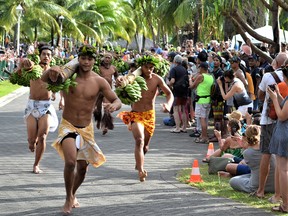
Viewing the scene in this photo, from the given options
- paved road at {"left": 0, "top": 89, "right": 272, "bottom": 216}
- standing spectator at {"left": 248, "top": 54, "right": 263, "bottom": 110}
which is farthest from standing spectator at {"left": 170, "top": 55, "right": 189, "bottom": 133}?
paved road at {"left": 0, "top": 89, "right": 272, "bottom": 216}

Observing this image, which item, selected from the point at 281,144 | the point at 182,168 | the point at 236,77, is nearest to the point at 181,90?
the point at 236,77

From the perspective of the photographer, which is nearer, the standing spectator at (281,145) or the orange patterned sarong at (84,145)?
the standing spectator at (281,145)

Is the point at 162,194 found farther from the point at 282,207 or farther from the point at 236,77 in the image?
the point at 236,77

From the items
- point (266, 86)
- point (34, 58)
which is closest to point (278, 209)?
point (266, 86)

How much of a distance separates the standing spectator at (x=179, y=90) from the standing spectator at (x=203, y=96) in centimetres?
149

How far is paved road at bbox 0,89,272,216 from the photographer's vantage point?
927 centimetres

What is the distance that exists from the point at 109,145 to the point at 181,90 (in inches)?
133

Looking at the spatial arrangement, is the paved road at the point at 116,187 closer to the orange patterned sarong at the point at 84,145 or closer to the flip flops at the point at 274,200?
the flip flops at the point at 274,200

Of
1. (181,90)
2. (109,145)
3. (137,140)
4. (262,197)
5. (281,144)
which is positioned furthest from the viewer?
(181,90)

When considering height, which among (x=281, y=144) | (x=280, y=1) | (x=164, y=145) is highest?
(x=280, y=1)

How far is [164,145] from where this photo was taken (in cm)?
1594

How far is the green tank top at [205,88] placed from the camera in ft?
54.4

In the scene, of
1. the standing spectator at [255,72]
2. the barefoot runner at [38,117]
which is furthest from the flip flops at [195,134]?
the barefoot runner at [38,117]

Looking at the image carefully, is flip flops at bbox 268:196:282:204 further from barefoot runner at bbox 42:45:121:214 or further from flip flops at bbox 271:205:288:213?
barefoot runner at bbox 42:45:121:214
